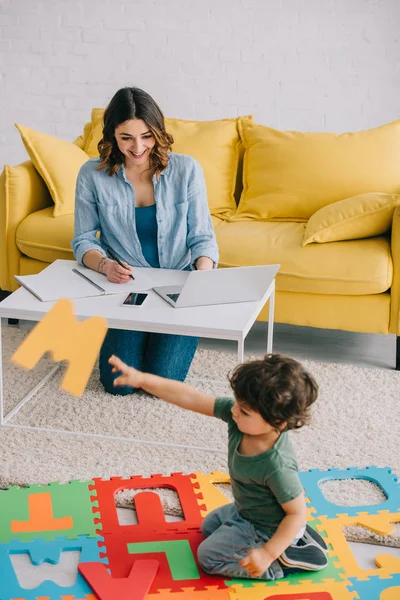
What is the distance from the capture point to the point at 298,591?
5.60ft

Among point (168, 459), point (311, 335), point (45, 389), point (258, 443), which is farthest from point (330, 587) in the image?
point (311, 335)

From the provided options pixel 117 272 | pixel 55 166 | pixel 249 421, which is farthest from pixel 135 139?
pixel 249 421

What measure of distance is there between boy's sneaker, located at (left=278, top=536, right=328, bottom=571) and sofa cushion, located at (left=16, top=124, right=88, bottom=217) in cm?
186

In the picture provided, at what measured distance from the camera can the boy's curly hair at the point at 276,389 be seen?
1604mm

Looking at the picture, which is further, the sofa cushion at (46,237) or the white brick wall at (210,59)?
the white brick wall at (210,59)

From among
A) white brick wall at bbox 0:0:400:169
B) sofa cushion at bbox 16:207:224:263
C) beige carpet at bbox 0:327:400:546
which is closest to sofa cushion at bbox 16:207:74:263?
sofa cushion at bbox 16:207:224:263

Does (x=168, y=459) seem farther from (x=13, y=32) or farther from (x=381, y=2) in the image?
(x=13, y=32)

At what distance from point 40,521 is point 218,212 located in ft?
5.85

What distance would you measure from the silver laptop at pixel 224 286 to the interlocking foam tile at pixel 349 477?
1.73ft

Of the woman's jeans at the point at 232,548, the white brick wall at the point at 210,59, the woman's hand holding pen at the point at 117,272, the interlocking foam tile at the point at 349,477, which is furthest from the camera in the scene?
the white brick wall at the point at 210,59

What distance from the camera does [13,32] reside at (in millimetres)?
4297

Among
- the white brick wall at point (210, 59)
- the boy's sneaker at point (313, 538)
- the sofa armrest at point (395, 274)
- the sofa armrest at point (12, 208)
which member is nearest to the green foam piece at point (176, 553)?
the boy's sneaker at point (313, 538)

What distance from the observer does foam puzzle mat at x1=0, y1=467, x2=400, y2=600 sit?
1700 mm

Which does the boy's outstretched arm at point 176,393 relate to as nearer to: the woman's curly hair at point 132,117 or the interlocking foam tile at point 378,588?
the interlocking foam tile at point 378,588
